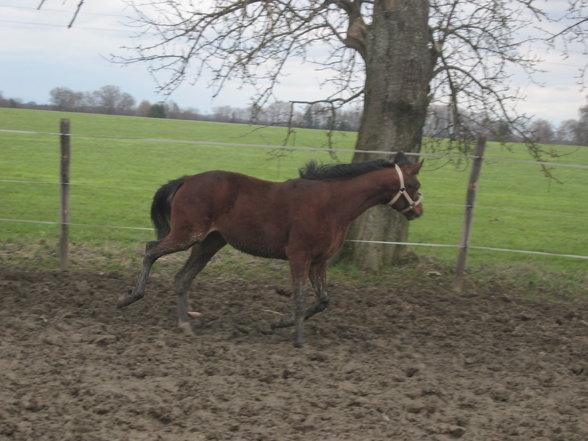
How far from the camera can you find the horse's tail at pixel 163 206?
632 centimetres

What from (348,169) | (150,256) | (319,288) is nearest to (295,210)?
(348,169)

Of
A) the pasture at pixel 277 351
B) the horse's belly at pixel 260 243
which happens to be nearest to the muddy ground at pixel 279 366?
the pasture at pixel 277 351

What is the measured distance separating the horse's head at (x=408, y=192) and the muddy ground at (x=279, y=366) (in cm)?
123

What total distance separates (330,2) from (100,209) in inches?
241

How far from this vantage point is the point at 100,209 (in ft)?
40.8

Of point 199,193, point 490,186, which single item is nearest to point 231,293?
point 199,193

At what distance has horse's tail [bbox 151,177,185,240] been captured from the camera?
20.7ft

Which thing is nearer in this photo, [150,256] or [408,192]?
[408,192]

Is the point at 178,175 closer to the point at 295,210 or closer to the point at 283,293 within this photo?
the point at 283,293

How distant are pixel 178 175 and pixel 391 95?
921 centimetres

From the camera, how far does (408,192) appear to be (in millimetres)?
6109

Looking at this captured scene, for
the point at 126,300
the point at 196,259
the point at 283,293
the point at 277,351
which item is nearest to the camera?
the point at 277,351

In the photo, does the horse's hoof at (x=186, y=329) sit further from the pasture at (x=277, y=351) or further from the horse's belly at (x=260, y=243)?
the horse's belly at (x=260, y=243)

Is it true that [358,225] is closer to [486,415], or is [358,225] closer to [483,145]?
[483,145]
